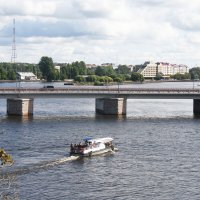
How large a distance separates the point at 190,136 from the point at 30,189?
4099cm

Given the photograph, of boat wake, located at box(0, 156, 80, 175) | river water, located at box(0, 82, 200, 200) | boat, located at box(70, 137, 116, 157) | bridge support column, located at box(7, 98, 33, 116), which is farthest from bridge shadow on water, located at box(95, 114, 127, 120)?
boat wake, located at box(0, 156, 80, 175)

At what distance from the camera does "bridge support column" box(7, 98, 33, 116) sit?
114875 millimetres

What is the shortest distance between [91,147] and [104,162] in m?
5.17

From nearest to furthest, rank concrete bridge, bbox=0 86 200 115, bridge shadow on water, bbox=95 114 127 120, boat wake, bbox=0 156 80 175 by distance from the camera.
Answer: boat wake, bbox=0 156 80 175 < bridge shadow on water, bbox=95 114 127 120 < concrete bridge, bbox=0 86 200 115

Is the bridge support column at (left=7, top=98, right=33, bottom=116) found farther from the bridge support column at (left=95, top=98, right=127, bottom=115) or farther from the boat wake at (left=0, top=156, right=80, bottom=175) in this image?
the boat wake at (left=0, top=156, right=80, bottom=175)

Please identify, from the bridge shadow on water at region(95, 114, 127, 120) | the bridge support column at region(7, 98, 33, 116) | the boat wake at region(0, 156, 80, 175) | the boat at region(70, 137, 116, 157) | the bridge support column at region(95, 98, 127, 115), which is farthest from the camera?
the bridge support column at region(95, 98, 127, 115)

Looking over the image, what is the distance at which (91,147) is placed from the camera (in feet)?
233

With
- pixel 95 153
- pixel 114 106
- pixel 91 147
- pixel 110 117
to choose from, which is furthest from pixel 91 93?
pixel 91 147

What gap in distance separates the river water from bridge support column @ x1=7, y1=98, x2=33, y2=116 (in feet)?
21.4

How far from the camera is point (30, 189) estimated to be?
5197 centimetres

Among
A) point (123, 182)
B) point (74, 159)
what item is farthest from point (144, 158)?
point (123, 182)

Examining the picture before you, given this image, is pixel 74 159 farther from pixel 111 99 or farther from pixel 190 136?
pixel 111 99

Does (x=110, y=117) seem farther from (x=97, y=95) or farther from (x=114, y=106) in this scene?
(x=97, y=95)

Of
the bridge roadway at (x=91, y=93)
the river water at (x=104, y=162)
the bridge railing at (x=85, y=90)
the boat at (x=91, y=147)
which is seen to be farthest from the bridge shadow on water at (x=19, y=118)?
the boat at (x=91, y=147)
